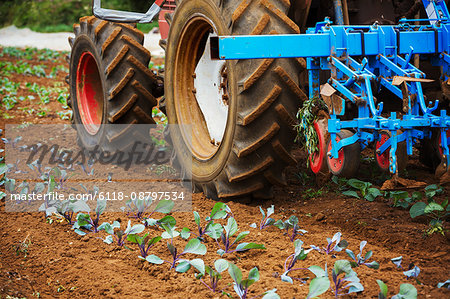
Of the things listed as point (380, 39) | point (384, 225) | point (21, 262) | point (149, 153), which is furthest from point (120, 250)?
point (149, 153)

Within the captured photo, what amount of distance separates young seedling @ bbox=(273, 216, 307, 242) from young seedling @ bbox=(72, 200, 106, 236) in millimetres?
986

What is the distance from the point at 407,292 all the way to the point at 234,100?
1.64m

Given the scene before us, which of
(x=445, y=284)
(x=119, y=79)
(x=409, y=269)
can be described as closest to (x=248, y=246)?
(x=409, y=269)

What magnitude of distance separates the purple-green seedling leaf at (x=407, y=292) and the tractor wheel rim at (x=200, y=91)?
77.6 inches

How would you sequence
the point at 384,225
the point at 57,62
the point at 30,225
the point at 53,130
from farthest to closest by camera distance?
the point at 57,62, the point at 53,130, the point at 30,225, the point at 384,225

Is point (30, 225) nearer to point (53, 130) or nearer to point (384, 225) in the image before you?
point (384, 225)

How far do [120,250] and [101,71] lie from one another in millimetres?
2306

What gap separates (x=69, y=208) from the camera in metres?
3.32

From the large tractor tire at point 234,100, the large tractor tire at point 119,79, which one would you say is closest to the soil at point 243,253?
the large tractor tire at point 234,100

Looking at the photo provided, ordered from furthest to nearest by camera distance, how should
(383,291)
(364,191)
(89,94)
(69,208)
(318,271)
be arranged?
(89,94) → (364,191) → (69,208) → (318,271) → (383,291)

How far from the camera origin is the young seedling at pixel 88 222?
3160 millimetres

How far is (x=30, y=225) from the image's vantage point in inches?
135

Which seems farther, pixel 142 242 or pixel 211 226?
pixel 211 226

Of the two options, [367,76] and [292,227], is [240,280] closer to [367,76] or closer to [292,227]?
[292,227]
